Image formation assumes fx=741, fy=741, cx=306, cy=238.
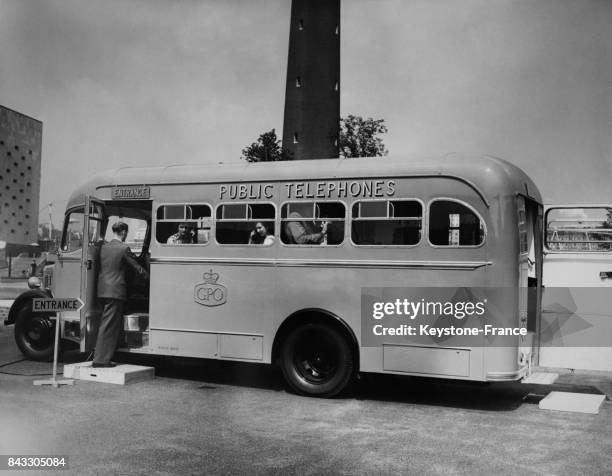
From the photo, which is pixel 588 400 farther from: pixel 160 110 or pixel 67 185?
pixel 67 185

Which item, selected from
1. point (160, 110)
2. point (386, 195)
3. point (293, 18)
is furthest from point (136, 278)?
point (293, 18)

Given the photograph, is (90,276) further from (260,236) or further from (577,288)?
(577,288)

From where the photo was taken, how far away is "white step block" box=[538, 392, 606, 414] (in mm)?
Result: 7840

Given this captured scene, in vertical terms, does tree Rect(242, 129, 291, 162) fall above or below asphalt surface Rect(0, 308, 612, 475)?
above

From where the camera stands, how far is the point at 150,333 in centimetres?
948

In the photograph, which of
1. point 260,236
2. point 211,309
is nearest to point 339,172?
point 260,236

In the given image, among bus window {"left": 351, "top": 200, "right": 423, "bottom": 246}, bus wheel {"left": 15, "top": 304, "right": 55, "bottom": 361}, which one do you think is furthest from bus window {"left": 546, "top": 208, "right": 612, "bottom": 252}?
bus wheel {"left": 15, "top": 304, "right": 55, "bottom": 361}

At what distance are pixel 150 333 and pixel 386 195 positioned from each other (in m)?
3.56

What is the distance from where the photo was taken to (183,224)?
Answer: 30.9ft

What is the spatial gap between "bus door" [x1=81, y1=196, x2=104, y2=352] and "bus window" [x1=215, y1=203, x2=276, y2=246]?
179 cm

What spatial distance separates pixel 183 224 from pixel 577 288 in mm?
4857

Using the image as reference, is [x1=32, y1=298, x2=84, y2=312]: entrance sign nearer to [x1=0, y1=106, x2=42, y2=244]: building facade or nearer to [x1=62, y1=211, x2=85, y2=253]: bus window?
[x1=0, y1=106, x2=42, y2=244]: building facade

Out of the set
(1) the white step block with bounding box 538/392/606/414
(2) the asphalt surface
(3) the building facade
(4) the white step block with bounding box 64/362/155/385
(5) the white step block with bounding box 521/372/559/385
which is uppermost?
(3) the building facade

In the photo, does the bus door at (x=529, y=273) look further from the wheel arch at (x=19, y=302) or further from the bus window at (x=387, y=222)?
the wheel arch at (x=19, y=302)
